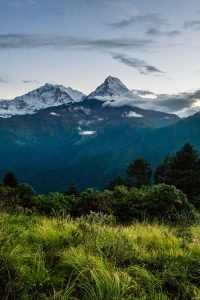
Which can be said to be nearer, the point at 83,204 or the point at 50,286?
the point at 50,286

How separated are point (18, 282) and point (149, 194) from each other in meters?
17.0

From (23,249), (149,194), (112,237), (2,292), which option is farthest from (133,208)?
(2,292)

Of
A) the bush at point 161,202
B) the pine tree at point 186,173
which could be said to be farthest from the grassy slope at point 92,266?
the pine tree at point 186,173

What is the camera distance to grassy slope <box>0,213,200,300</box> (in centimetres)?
648

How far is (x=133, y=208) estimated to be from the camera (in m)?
23.0

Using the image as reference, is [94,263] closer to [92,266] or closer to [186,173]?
[92,266]

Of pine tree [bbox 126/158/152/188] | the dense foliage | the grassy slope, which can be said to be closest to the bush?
the dense foliage

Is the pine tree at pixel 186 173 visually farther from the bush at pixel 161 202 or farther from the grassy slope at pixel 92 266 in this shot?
the grassy slope at pixel 92 266

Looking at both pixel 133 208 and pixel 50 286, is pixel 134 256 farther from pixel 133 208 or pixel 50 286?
pixel 133 208

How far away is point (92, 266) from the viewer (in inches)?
275

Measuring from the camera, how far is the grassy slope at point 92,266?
21.2 ft

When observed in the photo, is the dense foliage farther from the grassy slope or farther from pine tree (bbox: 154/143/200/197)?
pine tree (bbox: 154/143/200/197)

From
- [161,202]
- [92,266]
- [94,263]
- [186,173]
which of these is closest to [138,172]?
[186,173]

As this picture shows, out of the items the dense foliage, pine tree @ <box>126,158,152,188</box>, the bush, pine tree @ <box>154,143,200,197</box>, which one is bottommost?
pine tree @ <box>126,158,152,188</box>
